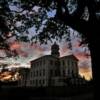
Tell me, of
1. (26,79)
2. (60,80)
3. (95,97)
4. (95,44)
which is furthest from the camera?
(26,79)

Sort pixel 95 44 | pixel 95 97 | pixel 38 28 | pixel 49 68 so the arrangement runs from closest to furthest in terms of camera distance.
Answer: pixel 95 97 → pixel 95 44 → pixel 38 28 → pixel 49 68

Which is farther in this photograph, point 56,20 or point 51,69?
point 51,69

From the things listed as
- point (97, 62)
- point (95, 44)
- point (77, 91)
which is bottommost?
point (77, 91)

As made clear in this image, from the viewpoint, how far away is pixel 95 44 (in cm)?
1202

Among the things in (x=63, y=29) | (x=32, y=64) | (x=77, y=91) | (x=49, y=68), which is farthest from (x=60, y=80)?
(x=63, y=29)

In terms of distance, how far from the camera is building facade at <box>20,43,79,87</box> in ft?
388

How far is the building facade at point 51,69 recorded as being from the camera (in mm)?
118375

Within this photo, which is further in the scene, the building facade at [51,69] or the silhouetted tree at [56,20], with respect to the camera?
the building facade at [51,69]

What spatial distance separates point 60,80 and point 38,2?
96.9 metres

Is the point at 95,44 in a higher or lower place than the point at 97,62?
higher

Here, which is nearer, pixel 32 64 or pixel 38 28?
pixel 38 28

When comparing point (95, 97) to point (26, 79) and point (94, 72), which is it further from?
point (26, 79)

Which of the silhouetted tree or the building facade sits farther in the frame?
the building facade

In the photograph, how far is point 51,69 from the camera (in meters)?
121
